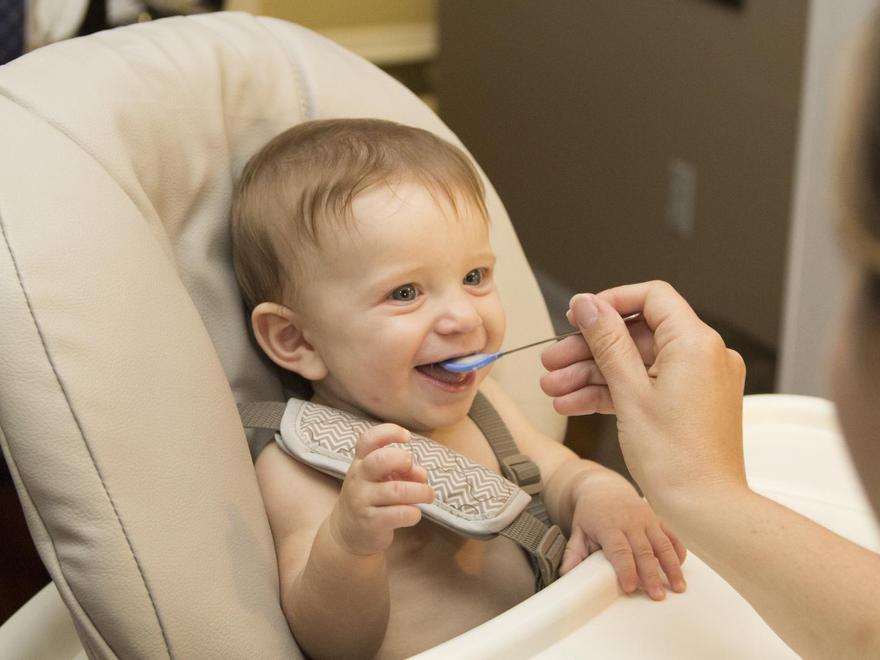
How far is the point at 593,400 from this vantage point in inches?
34.2

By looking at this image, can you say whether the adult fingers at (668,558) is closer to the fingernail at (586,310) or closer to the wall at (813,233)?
the fingernail at (586,310)

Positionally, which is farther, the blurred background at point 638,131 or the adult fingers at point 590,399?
the blurred background at point 638,131

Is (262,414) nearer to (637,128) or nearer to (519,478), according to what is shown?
(519,478)

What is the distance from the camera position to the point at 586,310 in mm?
821

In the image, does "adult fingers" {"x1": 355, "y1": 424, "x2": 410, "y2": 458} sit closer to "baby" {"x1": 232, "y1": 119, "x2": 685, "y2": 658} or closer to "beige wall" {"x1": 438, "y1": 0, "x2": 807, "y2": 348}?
"baby" {"x1": 232, "y1": 119, "x2": 685, "y2": 658}

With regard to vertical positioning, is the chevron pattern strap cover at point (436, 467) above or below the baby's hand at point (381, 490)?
below

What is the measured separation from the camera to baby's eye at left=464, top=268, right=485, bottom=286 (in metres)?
1.00

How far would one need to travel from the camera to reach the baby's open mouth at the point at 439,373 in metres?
0.98

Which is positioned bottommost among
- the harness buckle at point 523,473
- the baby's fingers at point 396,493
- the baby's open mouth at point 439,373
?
the harness buckle at point 523,473

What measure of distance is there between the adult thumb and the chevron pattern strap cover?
0.15 m

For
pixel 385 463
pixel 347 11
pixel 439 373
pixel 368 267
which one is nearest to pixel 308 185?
pixel 368 267

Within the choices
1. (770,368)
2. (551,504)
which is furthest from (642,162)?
(551,504)

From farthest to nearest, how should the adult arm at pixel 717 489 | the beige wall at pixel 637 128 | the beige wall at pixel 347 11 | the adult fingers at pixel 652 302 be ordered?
the beige wall at pixel 347 11 < the beige wall at pixel 637 128 < the adult fingers at pixel 652 302 < the adult arm at pixel 717 489

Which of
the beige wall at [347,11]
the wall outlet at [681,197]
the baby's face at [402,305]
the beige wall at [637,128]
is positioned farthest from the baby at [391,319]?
the beige wall at [347,11]
